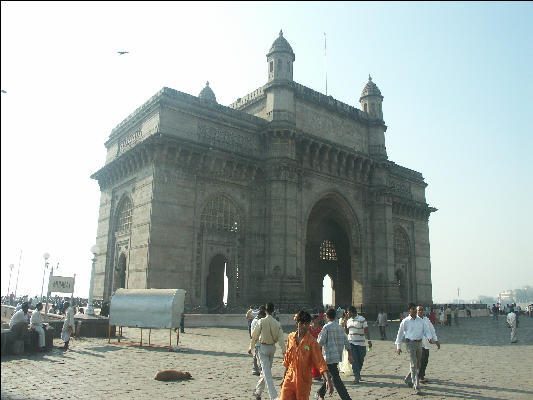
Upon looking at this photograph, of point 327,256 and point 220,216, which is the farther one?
point 327,256

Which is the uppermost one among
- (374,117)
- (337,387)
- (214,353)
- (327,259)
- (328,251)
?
(374,117)

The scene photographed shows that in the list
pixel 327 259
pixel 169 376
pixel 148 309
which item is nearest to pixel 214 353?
pixel 148 309

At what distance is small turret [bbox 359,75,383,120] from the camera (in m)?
35.8

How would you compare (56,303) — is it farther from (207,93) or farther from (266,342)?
(266,342)

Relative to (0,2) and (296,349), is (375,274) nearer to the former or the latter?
(296,349)

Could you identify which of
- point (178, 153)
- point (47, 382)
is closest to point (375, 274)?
point (178, 153)

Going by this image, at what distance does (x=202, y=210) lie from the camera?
2548 centimetres

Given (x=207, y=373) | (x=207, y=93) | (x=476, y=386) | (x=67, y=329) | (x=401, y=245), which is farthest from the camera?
(x=401, y=245)

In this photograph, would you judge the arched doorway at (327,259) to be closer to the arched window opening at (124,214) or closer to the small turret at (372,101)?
the small turret at (372,101)

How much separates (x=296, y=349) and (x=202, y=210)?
19.9 metres

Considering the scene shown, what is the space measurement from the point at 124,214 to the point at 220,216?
647cm

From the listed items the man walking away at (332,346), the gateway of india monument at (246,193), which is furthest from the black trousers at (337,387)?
the gateway of india monument at (246,193)

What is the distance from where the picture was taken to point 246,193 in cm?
2767

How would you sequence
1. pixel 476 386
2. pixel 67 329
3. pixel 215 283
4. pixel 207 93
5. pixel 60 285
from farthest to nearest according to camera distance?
1. pixel 207 93
2. pixel 215 283
3. pixel 60 285
4. pixel 67 329
5. pixel 476 386
